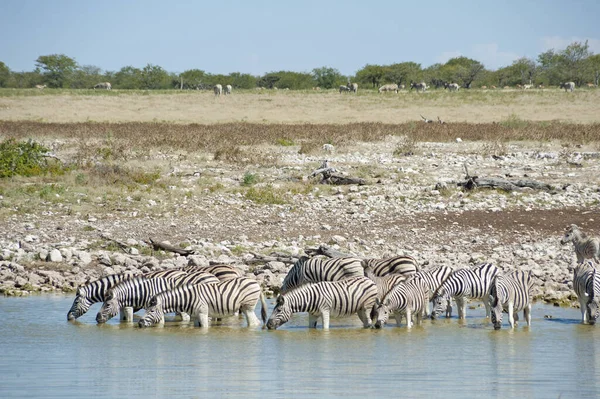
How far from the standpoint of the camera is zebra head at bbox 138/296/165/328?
1112 centimetres

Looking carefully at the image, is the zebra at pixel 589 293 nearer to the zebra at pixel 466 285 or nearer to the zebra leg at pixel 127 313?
the zebra at pixel 466 285

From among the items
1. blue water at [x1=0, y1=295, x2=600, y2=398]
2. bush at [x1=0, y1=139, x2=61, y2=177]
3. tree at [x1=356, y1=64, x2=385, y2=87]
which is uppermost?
tree at [x1=356, y1=64, x2=385, y2=87]

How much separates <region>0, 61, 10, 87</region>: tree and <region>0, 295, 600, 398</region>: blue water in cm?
7757

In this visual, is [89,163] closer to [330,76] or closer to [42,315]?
[42,315]

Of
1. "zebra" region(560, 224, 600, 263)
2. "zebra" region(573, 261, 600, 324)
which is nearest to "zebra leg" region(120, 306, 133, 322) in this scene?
"zebra" region(573, 261, 600, 324)

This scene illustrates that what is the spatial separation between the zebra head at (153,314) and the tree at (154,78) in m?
74.4

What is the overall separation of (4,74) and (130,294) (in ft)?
265

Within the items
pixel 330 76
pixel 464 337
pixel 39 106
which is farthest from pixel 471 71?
pixel 464 337

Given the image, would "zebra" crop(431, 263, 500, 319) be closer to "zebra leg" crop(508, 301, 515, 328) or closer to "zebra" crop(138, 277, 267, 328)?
"zebra leg" crop(508, 301, 515, 328)

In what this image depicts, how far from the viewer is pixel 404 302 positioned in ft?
36.3

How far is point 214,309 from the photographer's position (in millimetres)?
11172

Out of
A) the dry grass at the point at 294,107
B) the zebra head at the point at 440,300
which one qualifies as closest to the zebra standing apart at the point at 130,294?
the zebra head at the point at 440,300

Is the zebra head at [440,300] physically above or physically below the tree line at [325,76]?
below

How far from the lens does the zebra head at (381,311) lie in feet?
36.0
